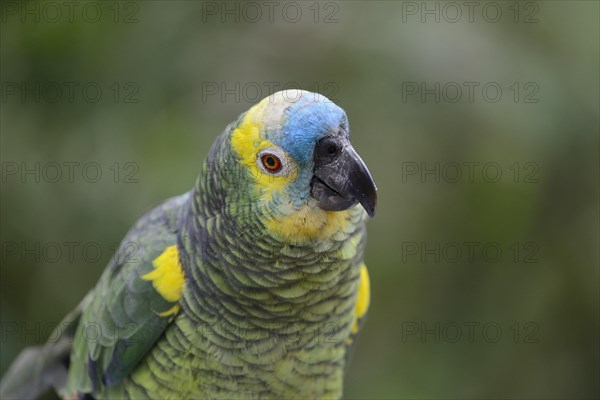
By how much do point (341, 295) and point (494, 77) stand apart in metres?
1.08

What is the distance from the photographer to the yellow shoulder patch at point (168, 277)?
4.50ft

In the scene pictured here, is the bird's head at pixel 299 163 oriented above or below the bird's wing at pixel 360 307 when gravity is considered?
above

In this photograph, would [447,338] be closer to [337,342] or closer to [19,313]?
[337,342]

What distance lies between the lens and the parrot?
1.15 metres

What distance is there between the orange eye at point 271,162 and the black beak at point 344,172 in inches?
2.7

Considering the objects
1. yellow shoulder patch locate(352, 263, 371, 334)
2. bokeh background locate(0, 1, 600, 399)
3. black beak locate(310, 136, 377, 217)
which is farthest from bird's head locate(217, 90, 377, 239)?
bokeh background locate(0, 1, 600, 399)

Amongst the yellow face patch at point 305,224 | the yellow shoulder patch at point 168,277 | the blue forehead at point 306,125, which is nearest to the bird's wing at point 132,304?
the yellow shoulder patch at point 168,277

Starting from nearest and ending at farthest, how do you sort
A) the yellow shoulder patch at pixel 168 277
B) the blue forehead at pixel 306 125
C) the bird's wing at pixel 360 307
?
the blue forehead at pixel 306 125
the yellow shoulder patch at pixel 168 277
the bird's wing at pixel 360 307

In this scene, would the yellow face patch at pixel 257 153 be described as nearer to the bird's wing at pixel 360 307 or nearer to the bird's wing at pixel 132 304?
the bird's wing at pixel 132 304

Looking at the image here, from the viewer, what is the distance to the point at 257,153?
1.16 m

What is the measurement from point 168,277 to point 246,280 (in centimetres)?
21

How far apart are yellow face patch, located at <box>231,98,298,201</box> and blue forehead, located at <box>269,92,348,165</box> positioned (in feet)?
0.08

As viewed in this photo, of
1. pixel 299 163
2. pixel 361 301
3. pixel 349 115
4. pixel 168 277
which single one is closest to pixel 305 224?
pixel 299 163

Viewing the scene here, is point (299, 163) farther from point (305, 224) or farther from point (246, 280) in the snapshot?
point (246, 280)
